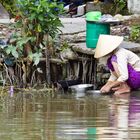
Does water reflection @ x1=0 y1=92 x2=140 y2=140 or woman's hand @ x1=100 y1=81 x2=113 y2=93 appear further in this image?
woman's hand @ x1=100 y1=81 x2=113 y2=93

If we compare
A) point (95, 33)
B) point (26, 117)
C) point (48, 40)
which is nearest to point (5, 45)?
point (48, 40)

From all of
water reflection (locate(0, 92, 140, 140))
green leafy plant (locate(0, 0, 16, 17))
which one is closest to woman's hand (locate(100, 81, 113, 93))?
water reflection (locate(0, 92, 140, 140))

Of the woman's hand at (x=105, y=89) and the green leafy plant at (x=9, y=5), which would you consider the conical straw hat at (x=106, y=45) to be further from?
the green leafy plant at (x=9, y=5)

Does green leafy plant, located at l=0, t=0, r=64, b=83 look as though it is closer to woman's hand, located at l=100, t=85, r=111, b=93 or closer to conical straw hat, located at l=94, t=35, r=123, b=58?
conical straw hat, located at l=94, t=35, r=123, b=58

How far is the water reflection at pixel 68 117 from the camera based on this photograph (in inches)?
266

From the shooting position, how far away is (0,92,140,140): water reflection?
6750 millimetres

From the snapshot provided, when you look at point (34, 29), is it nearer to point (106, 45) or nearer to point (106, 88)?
point (106, 45)

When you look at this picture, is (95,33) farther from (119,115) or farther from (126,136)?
(126,136)

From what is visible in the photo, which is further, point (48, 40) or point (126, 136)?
point (48, 40)

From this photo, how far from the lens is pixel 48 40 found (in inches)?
426

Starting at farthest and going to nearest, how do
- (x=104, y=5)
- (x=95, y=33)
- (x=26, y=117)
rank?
1. (x=104, y=5)
2. (x=95, y=33)
3. (x=26, y=117)

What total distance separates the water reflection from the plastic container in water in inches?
46.9

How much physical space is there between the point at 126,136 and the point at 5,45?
460cm

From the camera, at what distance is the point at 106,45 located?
10.3m
